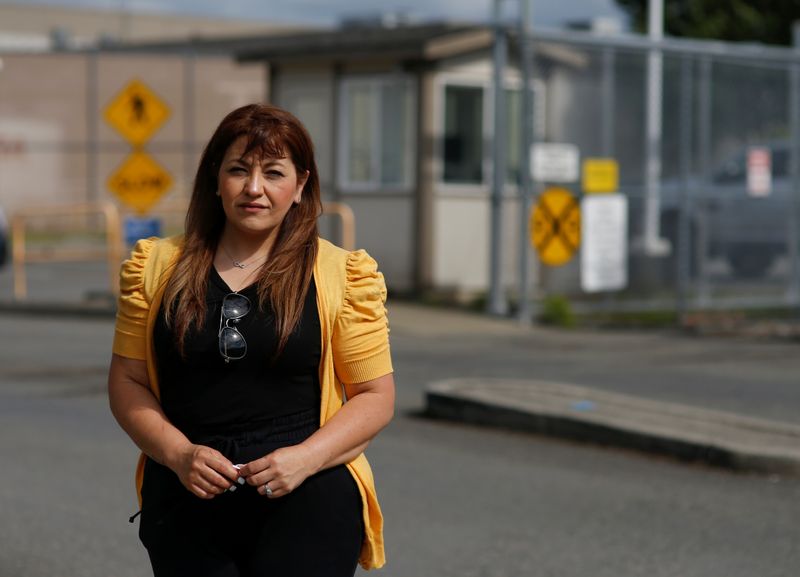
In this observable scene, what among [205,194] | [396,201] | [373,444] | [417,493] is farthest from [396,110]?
[205,194]

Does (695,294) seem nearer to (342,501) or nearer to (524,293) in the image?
(524,293)

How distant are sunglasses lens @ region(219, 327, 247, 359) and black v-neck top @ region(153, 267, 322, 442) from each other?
0.04 feet

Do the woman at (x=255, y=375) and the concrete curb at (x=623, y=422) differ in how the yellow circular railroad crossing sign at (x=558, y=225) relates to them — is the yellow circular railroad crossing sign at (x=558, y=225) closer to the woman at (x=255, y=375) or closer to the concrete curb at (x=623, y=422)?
the concrete curb at (x=623, y=422)

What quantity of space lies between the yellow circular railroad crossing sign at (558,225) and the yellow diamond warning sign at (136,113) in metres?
5.16

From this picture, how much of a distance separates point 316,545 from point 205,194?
33.5 inches

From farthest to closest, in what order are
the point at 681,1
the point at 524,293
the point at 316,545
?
the point at 681,1 → the point at 524,293 → the point at 316,545

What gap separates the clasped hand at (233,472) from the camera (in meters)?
3.24

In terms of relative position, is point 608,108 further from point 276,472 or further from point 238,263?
point 276,472

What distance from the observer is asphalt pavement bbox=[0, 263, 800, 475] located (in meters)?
9.12

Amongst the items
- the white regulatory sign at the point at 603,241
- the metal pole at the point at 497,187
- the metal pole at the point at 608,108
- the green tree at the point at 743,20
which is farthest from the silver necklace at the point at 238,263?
the green tree at the point at 743,20

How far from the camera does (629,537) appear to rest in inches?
276

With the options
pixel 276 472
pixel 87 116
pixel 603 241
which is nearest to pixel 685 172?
pixel 603 241

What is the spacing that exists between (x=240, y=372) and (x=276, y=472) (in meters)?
0.24

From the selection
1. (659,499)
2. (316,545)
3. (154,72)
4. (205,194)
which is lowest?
(659,499)
